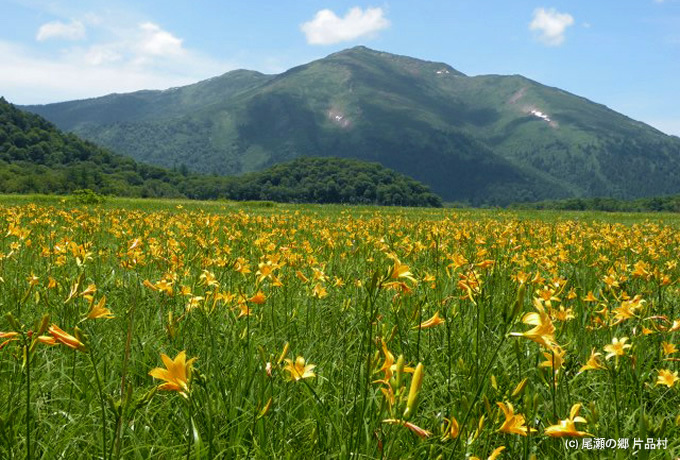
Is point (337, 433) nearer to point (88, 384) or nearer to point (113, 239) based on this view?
point (88, 384)

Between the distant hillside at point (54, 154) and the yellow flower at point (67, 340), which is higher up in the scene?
the distant hillside at point (54, 154)

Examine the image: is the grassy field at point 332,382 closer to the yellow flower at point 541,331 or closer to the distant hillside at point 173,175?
the yellow flower at point 541,331

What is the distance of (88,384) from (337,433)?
1.40 metres

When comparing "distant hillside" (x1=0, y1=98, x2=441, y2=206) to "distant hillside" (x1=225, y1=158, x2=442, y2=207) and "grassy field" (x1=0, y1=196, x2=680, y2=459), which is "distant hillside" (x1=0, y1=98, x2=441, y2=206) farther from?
"grassy field" (x1=0, y1=196, x2=680, y2=459)

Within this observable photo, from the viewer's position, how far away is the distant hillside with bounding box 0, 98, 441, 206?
281 ft

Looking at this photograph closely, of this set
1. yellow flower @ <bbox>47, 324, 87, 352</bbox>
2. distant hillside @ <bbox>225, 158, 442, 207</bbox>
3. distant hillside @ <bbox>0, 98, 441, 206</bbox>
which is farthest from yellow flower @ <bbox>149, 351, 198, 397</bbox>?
distant hillside @ <bbox>225, 158, 442, 207</bbox>

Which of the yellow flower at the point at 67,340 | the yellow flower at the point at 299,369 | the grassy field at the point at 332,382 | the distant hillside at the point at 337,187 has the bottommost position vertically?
the grassy field at the point at 332,382

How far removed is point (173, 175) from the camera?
4742 inches

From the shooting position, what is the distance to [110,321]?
367 centimetres

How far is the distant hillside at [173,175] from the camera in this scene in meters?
85.6

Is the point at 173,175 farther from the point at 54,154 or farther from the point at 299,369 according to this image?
the point at 299,369

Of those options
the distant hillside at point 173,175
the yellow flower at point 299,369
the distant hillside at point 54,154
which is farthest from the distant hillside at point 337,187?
the yellow flower at point 299,369

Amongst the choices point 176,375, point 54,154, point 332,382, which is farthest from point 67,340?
point 54,154

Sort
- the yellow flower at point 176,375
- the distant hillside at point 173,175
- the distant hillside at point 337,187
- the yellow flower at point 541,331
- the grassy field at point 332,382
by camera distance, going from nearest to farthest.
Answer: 1. the yellow flower at point 176,375
2. the yellow flower at point 541,331
3. the grassy field at point 332,382
4. the distant hillside at point 173,175
5. the distant hillside at point 337,187
